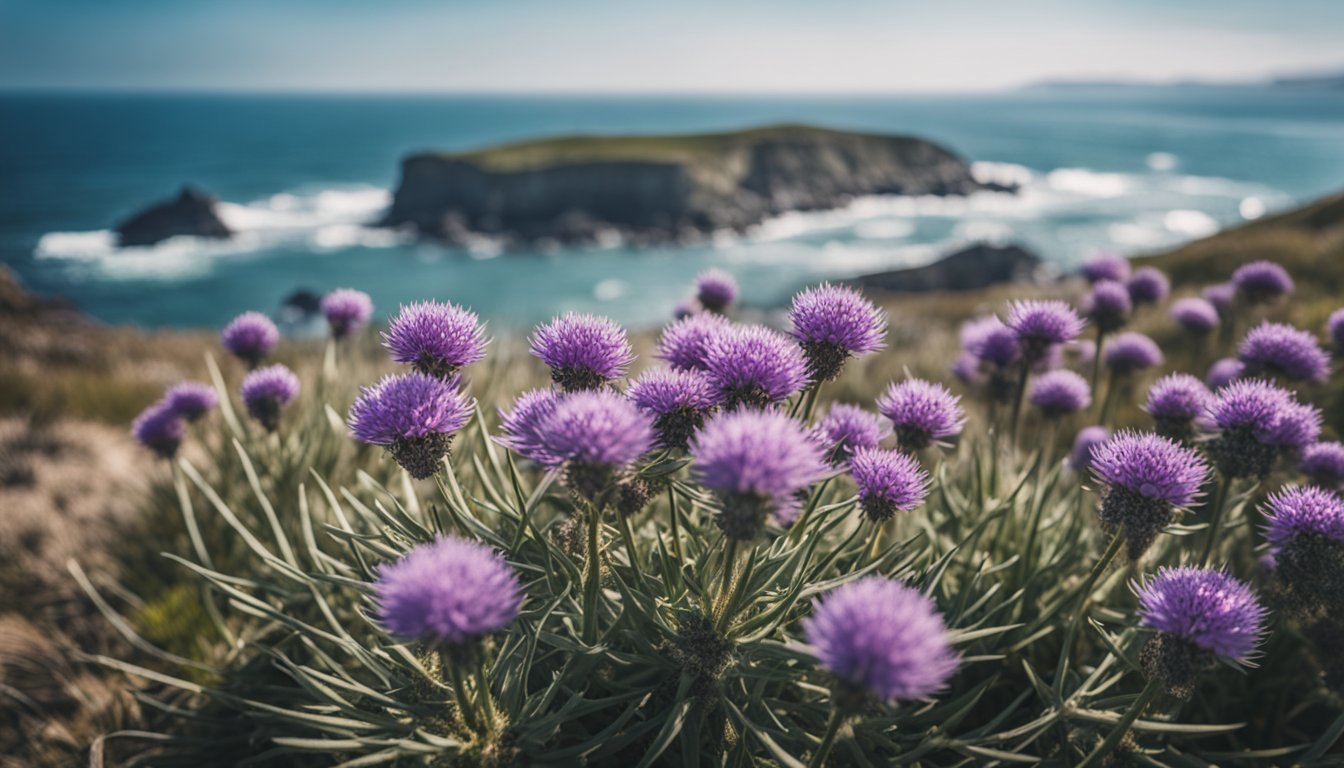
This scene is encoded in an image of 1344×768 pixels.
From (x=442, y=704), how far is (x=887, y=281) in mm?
52450

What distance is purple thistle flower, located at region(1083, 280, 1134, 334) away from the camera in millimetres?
4328

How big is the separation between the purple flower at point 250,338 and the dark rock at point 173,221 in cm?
8904

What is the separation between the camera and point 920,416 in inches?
106

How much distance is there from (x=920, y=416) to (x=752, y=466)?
1.26 meters

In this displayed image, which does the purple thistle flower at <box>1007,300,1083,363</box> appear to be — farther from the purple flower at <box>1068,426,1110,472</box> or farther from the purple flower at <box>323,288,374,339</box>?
the purple flower at <box>323,288,374,339</box>

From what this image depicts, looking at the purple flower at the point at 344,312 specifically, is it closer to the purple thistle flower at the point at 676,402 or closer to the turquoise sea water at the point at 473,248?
the purple thistle flower at the point at 676,402

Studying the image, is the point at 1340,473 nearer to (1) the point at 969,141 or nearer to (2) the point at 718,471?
(2) the point at 718,471

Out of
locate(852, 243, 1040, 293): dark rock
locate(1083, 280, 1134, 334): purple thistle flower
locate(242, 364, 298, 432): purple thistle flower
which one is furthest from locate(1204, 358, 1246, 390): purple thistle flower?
locate(852, 243, 1040, 293): dark rock

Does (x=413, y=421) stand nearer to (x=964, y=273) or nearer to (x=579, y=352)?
(x=579, y=352)

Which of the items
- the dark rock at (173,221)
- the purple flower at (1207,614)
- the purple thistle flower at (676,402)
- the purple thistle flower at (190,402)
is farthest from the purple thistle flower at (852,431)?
the dark rock at (173,221)

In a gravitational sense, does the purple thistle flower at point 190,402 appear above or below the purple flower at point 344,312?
below

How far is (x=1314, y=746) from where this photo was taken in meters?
2.45

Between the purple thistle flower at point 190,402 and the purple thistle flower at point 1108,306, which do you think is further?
the purple thistle flower at point 1108,306

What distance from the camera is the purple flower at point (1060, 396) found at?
3.92 metres
